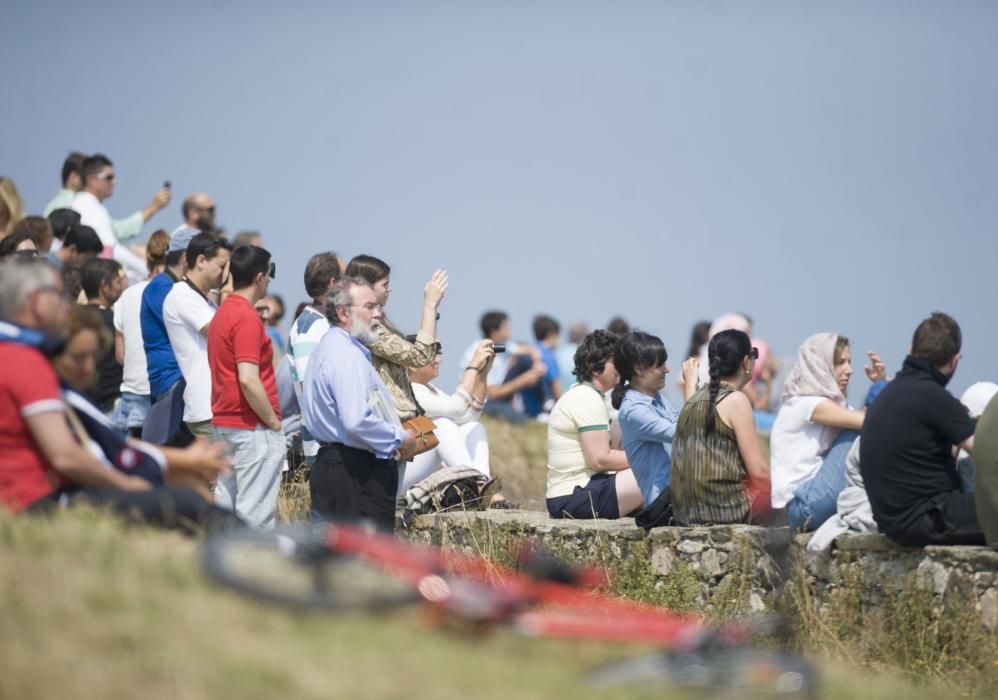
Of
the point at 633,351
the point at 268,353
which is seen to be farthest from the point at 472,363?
the point at 268,353

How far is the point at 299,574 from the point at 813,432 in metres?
4.68

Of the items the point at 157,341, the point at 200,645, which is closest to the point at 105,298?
the point at 157,341

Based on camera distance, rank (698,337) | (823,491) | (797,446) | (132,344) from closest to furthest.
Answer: (823,491), (797,446), (132,344), (698,337)

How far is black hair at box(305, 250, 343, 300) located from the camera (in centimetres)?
879

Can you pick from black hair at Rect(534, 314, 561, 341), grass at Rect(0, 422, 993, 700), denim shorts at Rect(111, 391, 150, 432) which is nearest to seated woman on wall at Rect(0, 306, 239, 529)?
grass at Rect(0, 422, 993, 700)

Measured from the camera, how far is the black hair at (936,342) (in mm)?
7469

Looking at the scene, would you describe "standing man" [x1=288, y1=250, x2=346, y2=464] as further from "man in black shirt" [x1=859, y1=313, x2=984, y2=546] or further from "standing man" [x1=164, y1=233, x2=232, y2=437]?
"man in black shirt" [x1=859, y1=313, x2=984, y2=546]

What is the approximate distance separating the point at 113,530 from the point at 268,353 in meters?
3.00

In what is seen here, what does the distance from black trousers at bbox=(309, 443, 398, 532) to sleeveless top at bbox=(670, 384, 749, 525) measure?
1.81 meters

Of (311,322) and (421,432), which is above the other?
(311,322)

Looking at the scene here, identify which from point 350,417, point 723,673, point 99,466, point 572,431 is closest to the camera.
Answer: point 723,673

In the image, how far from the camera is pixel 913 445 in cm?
738

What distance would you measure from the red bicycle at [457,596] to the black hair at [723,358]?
3459mm

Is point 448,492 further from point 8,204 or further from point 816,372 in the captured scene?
point 8,204
